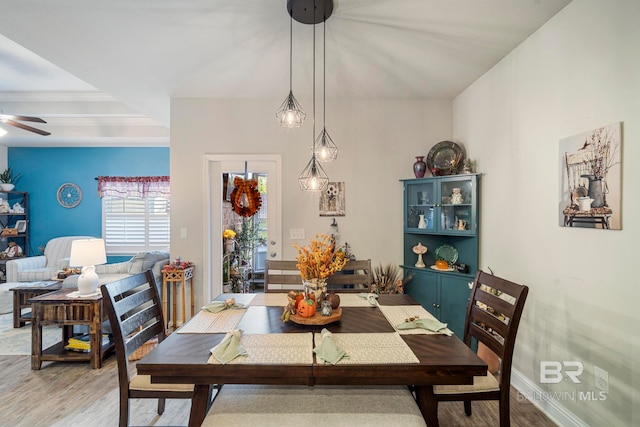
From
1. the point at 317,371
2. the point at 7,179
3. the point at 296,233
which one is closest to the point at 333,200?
the point at 296,233

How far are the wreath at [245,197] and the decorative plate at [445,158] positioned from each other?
2.00m

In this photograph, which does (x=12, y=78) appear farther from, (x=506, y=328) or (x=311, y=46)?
(x=506, y=328)

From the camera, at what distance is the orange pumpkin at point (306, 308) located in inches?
66.9

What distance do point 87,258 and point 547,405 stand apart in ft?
12.3

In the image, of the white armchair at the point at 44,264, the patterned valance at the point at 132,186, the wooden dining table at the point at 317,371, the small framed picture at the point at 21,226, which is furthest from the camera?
the patterned valance at the point at 132,186

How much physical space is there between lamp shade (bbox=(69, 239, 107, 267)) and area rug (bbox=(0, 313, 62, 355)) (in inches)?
45.4

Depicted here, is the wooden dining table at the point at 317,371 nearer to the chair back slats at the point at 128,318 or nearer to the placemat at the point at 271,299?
the chair back slats at the point at 128,318

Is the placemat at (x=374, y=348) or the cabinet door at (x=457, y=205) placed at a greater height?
the cabinet door at (x=457, y=205)

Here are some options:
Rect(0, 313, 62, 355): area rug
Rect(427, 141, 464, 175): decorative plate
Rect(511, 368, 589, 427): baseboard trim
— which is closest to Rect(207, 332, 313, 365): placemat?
Rect(511, 368, 589, 427): baseboard trim

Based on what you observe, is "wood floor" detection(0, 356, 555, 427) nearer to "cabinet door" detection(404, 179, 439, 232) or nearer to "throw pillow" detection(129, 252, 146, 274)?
"throw pillow" detection(129, 252, 146, 274)

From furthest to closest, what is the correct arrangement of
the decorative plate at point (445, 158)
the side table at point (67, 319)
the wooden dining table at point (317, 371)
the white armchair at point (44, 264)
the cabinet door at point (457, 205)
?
the white armchair at point (44, 264)
the decorative plate at point (445, 158)
the cabinet door at point (457, 205)
the side table at point (67, 319)
the wooden dining table at point (317, 371)

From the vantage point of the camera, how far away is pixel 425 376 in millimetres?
1235

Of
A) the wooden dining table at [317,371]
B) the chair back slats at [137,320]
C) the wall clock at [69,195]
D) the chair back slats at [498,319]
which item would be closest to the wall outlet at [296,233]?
the chair back slats at [137,320]

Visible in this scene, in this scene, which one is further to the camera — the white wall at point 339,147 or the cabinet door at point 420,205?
the white wall at point 339,147
